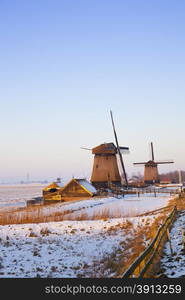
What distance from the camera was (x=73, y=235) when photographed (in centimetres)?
1475

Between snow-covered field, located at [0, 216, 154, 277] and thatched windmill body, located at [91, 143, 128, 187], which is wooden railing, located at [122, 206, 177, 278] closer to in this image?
snow-covered field, located at [0, 216, 154, 277]

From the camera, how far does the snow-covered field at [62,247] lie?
29.7 feet

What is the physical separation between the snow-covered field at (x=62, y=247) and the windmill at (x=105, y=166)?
1183 inches

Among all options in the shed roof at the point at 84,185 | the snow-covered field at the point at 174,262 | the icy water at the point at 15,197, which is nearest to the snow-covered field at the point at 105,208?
the shed roof at the point at 84,185

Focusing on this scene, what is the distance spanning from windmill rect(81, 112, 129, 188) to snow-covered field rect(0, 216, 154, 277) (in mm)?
30054

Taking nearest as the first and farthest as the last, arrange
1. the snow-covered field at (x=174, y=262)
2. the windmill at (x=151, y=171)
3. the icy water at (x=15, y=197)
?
1. the snow-covered field at (x=174, y=262)
2. the icy water at (x=15, y=197)
3. the windmill at (x=151, y=171)

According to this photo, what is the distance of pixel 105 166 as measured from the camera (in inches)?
1919

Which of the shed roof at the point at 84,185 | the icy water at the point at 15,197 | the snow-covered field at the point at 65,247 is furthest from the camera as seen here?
the icy water at the point at 15,197

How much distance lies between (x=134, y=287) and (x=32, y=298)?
2.06m

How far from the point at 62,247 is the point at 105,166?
36.7m

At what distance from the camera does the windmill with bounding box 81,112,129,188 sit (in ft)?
160

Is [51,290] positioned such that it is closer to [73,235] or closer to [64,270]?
[64,270]

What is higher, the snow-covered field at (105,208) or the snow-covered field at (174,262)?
the snow-covered field at (174,262)

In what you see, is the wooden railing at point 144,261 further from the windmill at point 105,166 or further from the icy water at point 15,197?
the icy water at point 15,197
